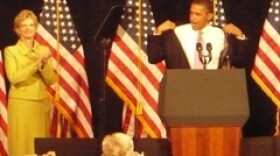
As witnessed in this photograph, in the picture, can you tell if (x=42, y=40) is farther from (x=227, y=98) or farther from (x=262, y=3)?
(x=227, y=98)

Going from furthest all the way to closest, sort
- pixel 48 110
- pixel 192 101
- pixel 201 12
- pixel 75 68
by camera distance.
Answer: pixel 75 68 < pixel 48 110 < pixel 201 12 < pixel 192 101

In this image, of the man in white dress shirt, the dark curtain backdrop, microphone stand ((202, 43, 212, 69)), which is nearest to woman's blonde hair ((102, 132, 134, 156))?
microphone stand ((202, 43, 212, 69))

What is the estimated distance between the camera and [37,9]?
26.2ft

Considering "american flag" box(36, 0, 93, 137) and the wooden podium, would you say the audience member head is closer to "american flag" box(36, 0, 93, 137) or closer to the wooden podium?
the wooden podium

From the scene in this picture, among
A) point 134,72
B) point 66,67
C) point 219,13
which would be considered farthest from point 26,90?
point 219,13

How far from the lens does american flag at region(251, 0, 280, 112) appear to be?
24.5 ft

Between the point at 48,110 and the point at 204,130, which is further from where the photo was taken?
the point at 48,110

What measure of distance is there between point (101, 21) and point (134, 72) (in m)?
0.67

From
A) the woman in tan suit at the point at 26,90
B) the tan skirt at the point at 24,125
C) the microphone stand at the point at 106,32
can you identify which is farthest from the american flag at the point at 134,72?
the tan skirt at the point at 24,125

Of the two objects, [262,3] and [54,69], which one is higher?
[262,3]

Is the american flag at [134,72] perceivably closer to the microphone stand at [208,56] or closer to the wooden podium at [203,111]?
the microphone stand at [208,56]

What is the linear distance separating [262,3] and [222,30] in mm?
1377

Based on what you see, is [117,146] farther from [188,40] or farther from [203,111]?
[188,40]

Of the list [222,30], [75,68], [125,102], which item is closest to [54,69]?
[75,68]
